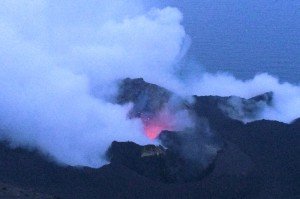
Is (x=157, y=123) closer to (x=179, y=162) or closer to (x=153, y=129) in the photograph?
(x=153, y=129)

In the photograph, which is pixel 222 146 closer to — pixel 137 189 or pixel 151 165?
pixel 151 165

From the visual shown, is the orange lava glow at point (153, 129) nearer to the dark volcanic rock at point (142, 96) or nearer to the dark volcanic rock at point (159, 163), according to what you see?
the dark volcanic rock at point (142, 96)

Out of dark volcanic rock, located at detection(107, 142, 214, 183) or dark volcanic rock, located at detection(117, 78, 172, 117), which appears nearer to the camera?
dark volcanic rock, located at detection(107, 142, 214, 183)

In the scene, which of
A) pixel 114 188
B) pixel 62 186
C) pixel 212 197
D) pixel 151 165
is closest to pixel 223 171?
pixel 212 197

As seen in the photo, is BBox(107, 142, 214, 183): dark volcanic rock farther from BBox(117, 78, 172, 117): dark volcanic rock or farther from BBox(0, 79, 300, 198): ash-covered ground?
BBox(117, 78, 172, 117): dark volcanic rock

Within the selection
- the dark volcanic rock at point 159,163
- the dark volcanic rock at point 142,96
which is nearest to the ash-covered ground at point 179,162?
the dark volcanic rock at point 159,163

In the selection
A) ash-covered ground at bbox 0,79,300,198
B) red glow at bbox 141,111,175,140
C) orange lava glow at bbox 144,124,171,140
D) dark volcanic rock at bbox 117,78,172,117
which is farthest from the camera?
dark volcanic rock at bbox 117,78,172,117

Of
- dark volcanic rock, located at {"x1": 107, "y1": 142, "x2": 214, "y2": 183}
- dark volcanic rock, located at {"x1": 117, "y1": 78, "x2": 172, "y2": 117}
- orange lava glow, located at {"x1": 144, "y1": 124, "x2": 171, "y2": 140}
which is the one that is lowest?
dark volcanic rock, located at {"x1": 107, "y1": 142, "x2": 214, "y2": 183}

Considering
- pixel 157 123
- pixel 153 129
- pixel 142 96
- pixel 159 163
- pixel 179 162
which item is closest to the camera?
pixel 159 163

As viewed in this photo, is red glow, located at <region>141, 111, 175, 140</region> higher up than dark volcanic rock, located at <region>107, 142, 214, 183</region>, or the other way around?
red glow, located at <region>141, 111, 175, 140</region>

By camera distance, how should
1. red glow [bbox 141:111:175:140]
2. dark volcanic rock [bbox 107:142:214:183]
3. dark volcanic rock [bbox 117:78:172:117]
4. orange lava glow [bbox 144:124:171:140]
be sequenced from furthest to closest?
dark volcanic rock [bbox 117:78:172:117] → red glow [bbox 141:111:175:140] → orange lava glow [bbox 144:124:171:140] → dark volcanic rock [bbox 107:142:214:183]

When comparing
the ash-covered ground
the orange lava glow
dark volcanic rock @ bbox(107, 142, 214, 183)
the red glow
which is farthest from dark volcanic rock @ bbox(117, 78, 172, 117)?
dark volcanic rock @ bbox(107, 142, 214, 183)

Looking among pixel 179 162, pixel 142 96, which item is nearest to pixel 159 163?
pixel 179 162
